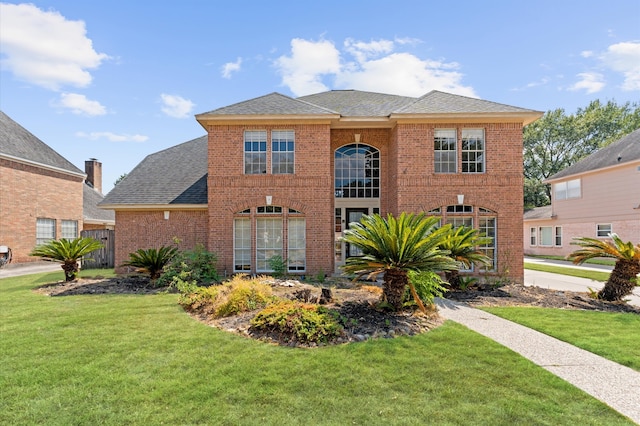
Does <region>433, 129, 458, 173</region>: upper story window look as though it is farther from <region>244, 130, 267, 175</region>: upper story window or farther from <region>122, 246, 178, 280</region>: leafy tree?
<region>122, 246, 178, 280</region>: leafy tree

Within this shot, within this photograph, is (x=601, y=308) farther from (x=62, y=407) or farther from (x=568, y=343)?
(x=62, y=407)

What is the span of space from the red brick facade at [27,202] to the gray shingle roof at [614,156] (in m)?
33.2

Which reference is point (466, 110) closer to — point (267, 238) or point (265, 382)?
point (267, 238)

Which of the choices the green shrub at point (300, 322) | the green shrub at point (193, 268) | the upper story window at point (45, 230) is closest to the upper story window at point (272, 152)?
the green shrub at point (193, 268)

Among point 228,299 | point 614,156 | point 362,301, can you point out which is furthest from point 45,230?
point 614,156

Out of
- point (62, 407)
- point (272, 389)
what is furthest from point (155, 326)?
point (272, 389)

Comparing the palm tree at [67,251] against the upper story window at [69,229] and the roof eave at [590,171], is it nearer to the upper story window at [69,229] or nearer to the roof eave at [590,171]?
the upper story window at [69,229]

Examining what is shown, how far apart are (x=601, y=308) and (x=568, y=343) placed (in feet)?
12.3

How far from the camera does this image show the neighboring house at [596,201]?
63.6 feet

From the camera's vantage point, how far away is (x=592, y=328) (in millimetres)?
6445

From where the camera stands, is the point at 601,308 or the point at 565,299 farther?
the point at 565,299

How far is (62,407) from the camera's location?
3605 millimetres

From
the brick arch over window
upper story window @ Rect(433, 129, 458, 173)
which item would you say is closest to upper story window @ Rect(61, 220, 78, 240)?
the brick arch over window

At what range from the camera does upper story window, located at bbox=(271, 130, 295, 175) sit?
12094mm
